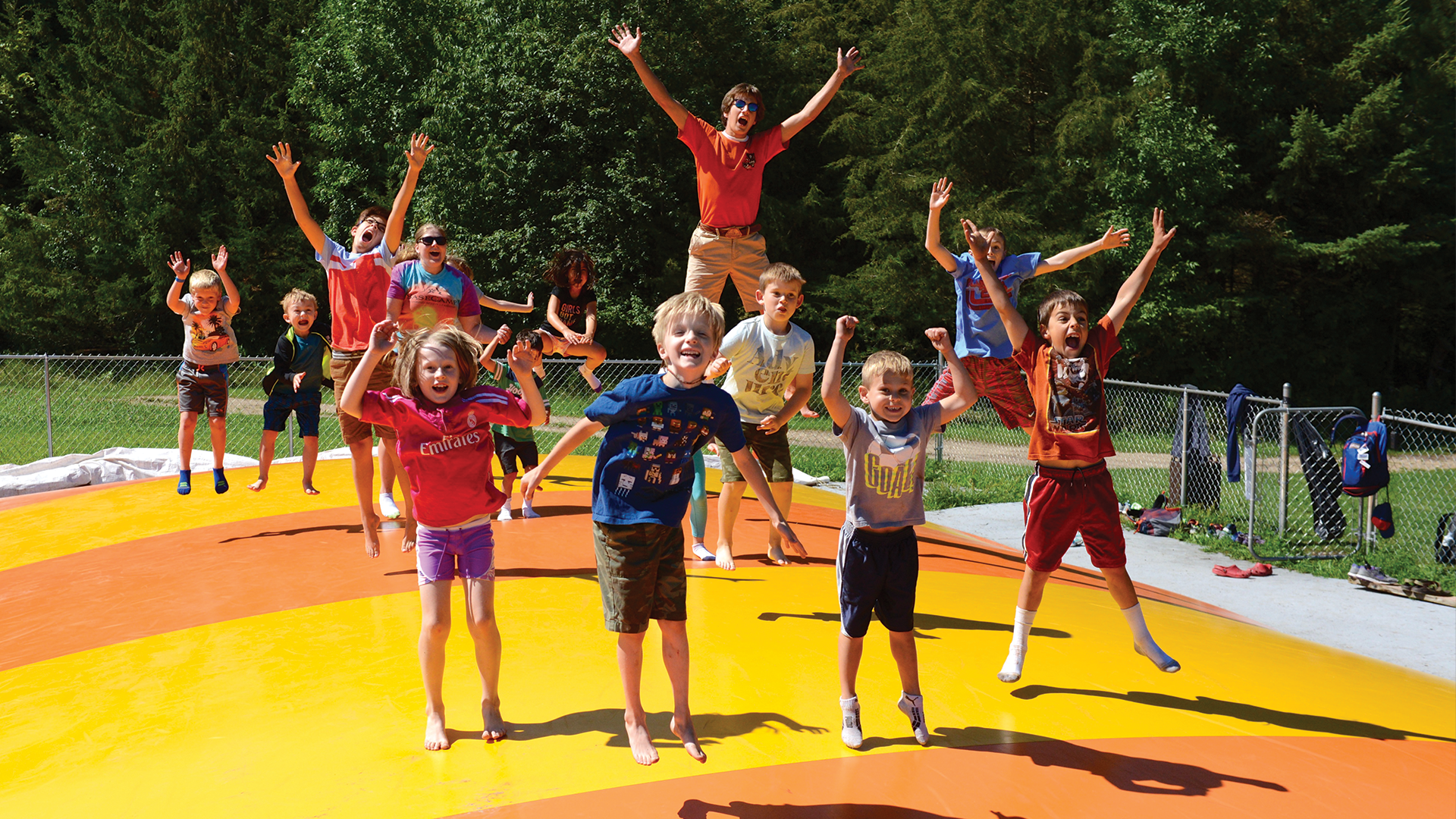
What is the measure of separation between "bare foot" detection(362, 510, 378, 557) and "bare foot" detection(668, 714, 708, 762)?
284 cm

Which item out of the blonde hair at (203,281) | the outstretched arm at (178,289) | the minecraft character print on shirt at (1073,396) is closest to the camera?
the minecraft character print on shirt at (1073,396)

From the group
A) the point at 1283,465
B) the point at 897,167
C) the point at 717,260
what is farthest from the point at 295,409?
the point at 897,167

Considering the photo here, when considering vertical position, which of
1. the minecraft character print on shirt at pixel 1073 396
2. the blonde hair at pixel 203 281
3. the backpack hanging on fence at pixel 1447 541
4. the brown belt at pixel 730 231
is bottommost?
the backpack hanging on fence at pixel 1447 541

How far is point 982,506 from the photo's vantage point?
→ 1254 cm

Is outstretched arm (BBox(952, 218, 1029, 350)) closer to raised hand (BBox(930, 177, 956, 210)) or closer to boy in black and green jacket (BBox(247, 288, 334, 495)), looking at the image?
raised hand (BBox(930, 177, 956, 210))

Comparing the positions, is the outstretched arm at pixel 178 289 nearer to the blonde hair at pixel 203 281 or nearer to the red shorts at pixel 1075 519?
the blonde hair at pixel 203 281

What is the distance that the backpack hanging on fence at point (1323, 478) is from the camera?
35.4ft

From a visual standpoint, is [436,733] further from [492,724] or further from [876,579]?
[876,579]

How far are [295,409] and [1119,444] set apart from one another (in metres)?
13.7

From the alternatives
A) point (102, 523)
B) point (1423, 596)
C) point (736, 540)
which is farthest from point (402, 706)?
point (1423, 596)

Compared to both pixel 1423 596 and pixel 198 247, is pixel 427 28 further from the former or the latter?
pixel 1423 596

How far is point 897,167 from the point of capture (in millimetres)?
26609

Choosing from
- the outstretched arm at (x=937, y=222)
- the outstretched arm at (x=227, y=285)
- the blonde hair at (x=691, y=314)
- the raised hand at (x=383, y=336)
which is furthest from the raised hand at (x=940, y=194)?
the outstretched arm at (x=227, y=285)

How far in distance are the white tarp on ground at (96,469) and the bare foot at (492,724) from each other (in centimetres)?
767
